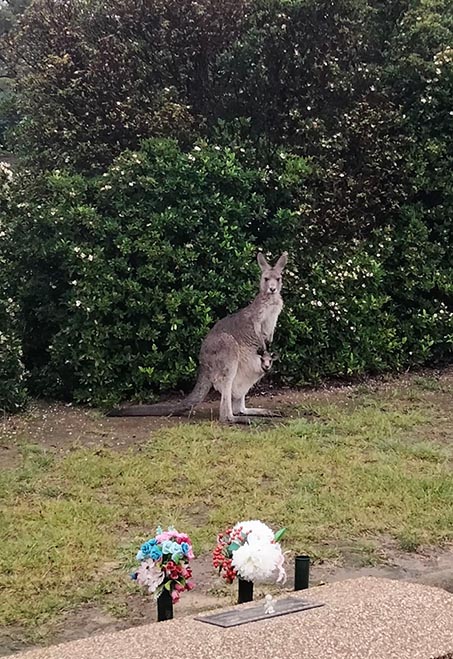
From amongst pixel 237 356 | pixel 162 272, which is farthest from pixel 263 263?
pixel 162 272

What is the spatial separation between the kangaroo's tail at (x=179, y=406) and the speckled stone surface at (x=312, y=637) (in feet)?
17.4

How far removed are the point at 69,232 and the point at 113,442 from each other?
2.58 meters

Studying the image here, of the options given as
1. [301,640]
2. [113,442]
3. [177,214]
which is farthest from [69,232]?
[301,640]

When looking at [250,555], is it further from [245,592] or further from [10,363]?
[10,363]

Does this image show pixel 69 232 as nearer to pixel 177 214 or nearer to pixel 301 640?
pixel 177 214

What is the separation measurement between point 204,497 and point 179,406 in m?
2.78

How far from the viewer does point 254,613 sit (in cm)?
328

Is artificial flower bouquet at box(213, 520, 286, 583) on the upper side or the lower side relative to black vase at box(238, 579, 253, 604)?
upper

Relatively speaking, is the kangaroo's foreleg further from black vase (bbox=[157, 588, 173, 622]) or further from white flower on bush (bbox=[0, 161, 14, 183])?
black vase (bbox=[157, 588, 173, 622])

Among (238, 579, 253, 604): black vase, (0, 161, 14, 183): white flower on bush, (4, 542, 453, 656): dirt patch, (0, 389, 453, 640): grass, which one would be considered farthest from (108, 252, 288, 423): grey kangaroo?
(238, 579, 253, 604): black vase

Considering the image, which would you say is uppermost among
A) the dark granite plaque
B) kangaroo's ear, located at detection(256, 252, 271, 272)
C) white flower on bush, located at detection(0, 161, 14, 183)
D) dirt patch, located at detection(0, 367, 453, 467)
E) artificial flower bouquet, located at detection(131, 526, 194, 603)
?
white flower on bush, located at detection(0, 161, 14, 183)

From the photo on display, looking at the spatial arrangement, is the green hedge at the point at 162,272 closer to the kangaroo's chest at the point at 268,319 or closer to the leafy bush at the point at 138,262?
the leafy bush at the point at 138,262

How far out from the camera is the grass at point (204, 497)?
182 inches

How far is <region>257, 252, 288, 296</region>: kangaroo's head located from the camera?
8.66m
